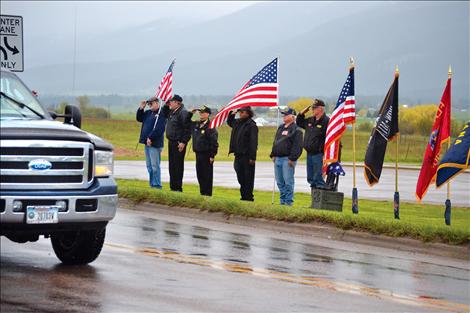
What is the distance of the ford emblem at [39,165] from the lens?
1070 centimetres

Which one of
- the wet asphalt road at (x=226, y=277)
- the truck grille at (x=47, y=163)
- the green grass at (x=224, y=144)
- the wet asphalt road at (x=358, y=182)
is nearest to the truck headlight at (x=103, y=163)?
the truck grille at (x=47, y=163)

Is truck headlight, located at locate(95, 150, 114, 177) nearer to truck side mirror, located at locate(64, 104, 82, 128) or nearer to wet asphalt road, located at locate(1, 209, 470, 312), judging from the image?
truck side mirror, located at locate(64, 104, 82, 128)

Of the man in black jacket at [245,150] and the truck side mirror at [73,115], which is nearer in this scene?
the truck side mirror at [73,115]

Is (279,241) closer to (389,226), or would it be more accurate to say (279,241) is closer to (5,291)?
(389,226)

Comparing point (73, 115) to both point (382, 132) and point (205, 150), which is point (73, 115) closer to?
point (382, 132)

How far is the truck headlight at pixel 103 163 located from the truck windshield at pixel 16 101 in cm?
92

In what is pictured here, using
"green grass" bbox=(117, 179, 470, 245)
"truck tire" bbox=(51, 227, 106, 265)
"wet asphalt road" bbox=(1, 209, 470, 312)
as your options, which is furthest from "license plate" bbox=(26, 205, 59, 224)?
"green grass" bbox=(117, 179, 470, 245)

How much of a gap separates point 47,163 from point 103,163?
0.76 metres

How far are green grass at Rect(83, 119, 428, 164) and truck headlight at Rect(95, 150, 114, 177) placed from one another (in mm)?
32773

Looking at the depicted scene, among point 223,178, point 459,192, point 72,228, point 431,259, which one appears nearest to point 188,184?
point 223,178

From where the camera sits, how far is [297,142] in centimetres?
2059

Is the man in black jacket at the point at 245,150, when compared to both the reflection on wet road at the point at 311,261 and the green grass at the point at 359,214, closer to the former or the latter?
the green grass at the point at 359,214

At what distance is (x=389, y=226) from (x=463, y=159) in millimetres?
2036

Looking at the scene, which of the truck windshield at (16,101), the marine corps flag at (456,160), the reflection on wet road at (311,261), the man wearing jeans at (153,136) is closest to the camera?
the truck windshield at (16,101)
